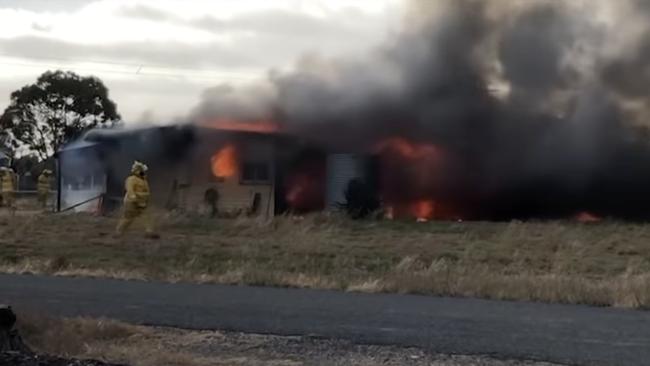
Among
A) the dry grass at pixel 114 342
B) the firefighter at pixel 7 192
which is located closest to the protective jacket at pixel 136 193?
the firefighter at pixel 7 192

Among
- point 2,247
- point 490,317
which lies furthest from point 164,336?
point 2,247

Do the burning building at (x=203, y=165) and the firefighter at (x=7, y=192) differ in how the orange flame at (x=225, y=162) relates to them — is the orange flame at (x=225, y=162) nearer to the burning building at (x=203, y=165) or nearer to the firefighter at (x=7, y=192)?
the burning building at (x=203, y=165)

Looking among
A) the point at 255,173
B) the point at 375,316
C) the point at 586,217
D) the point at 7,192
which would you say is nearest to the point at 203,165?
the point at 255,173

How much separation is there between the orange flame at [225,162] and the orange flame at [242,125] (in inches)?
24.7

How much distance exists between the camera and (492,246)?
16.9 metres

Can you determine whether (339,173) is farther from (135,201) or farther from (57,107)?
(57,107)

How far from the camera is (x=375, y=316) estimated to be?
901 cm

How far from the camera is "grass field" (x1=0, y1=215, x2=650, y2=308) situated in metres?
11.3

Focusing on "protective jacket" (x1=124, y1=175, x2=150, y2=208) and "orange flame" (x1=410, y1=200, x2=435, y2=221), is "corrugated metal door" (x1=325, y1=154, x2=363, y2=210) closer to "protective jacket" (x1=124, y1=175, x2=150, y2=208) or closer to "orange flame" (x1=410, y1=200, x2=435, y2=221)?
"orange flame" (x1=410, y1=200, x2=435, y2=221)

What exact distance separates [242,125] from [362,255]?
10585mm

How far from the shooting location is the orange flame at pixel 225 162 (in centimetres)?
2550

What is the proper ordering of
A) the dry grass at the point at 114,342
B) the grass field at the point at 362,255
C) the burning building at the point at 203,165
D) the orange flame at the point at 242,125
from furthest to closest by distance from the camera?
1. the burning building at the point at 203,165
2. the orange flame at the point at 242,125
3. the grass field at the point at 362,255
4. the dry grass at the point at 114,342

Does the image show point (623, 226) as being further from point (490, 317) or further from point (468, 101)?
point (490, 317)

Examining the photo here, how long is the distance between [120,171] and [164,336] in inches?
761
